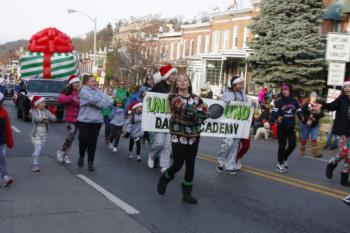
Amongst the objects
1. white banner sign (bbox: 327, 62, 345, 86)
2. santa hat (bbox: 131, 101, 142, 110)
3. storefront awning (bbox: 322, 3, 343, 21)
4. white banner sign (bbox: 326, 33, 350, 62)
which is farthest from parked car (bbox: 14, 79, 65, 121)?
storefront awning (bbox: 322, 3, 343, 21)

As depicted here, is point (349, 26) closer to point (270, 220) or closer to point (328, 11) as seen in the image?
point (328, 11)

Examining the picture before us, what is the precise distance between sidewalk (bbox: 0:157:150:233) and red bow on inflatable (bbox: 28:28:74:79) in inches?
256

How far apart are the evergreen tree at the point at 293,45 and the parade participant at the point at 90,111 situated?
76.1ft

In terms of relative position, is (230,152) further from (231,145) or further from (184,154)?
(184,154)

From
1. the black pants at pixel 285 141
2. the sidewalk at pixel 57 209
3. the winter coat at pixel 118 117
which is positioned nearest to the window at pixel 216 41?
the winter coat at pixel 118 117

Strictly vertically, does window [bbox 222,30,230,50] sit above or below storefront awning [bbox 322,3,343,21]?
below

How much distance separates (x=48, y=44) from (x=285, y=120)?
782cm

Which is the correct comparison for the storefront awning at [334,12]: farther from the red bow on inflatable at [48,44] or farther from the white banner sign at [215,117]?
the white banner sign at [215,117]

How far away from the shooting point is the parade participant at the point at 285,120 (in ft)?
33.2

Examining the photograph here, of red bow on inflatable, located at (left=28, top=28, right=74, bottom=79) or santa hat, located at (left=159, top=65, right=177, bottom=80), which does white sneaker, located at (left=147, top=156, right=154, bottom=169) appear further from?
red bow on inflatable, located at (left=28, top=28, right=74, bottom=79)

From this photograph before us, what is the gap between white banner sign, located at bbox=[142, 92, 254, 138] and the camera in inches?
363

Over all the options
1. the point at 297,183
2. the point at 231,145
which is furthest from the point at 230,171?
the point at 297,183

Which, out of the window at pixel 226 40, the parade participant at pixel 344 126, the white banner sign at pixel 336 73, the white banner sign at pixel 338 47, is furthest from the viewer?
the window at pixel 226 40

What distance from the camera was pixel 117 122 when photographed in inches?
504
